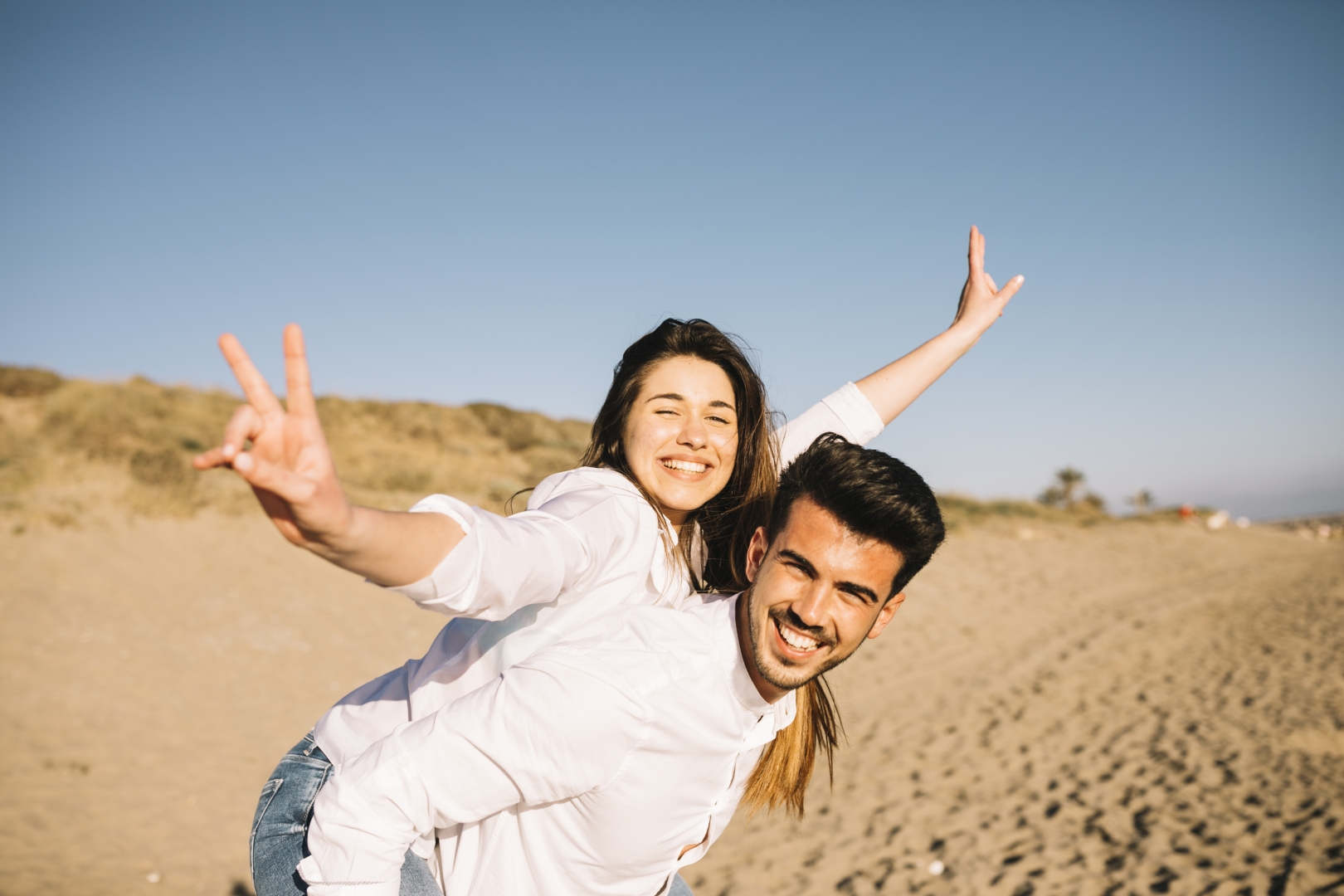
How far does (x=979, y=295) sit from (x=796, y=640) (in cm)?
217

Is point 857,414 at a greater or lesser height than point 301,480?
greater

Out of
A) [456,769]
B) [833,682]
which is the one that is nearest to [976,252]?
[456,769]

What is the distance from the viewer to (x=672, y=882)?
2.60 metres

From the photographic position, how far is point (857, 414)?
331 cm

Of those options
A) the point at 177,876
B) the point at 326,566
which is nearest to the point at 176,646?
the point at 326,566

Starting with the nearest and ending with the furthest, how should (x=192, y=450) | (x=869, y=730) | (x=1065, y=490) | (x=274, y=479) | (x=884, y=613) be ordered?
(x=274, y=479)
(x=884, y=613)
(x=869, y=730)
(x=192, y=450)
(x=1065, y=490)

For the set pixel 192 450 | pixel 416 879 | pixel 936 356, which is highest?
pixel 192 450

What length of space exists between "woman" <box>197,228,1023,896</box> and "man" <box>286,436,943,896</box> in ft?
0.64

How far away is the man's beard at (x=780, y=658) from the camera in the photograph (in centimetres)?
209

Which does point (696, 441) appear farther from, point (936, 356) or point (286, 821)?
point (286, 821)

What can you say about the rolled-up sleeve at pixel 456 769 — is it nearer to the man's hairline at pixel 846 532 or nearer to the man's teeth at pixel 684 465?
the man's hairline at pixel 846 532

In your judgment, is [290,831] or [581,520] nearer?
[581,520]

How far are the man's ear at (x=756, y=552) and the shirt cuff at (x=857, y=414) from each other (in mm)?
875

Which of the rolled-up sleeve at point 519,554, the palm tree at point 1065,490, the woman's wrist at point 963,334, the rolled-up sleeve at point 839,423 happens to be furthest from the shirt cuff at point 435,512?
the palm tree at point 1065,490
